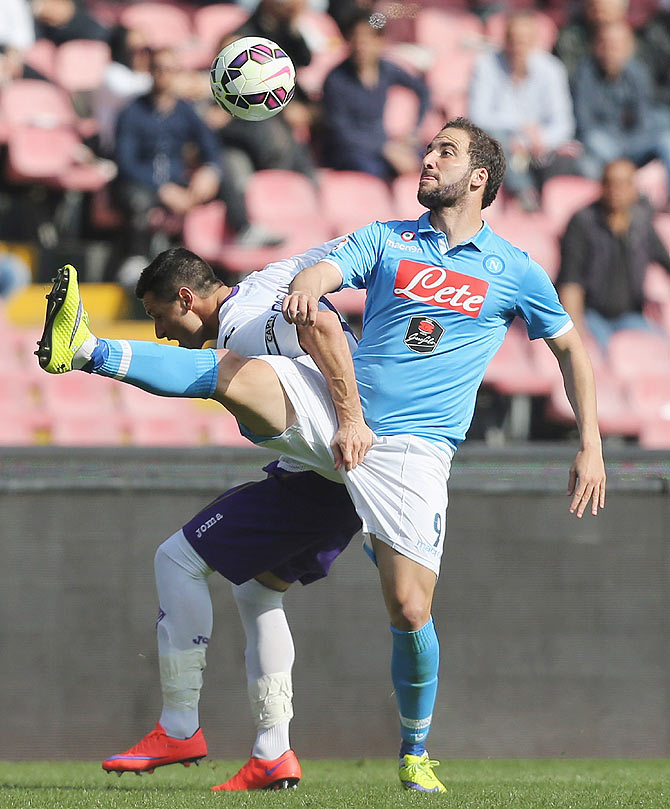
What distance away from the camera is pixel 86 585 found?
595cm

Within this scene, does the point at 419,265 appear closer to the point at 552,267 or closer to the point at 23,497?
the point at 23,497

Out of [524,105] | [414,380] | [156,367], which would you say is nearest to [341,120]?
[524,105]

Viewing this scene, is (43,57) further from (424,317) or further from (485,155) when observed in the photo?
(424,317)

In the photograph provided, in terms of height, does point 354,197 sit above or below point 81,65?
below

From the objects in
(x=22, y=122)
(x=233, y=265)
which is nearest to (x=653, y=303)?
(x=233, y=265)

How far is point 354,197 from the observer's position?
32.3 feet

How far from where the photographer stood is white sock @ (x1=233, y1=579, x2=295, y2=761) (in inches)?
194

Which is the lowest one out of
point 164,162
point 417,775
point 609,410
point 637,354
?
point 417,775

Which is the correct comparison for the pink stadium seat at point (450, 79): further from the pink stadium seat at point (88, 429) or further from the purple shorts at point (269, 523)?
the purple shorts at point (269, 523)

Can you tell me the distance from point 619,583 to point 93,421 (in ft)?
11.1

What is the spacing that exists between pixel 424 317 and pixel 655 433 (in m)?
4.18

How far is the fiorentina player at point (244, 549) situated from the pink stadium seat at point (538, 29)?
24.8ft

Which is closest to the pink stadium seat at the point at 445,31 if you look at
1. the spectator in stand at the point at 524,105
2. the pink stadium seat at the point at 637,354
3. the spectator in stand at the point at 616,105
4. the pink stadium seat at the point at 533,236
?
the spectator in stand at the point at 524,105

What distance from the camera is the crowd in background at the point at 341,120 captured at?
29.8ft
